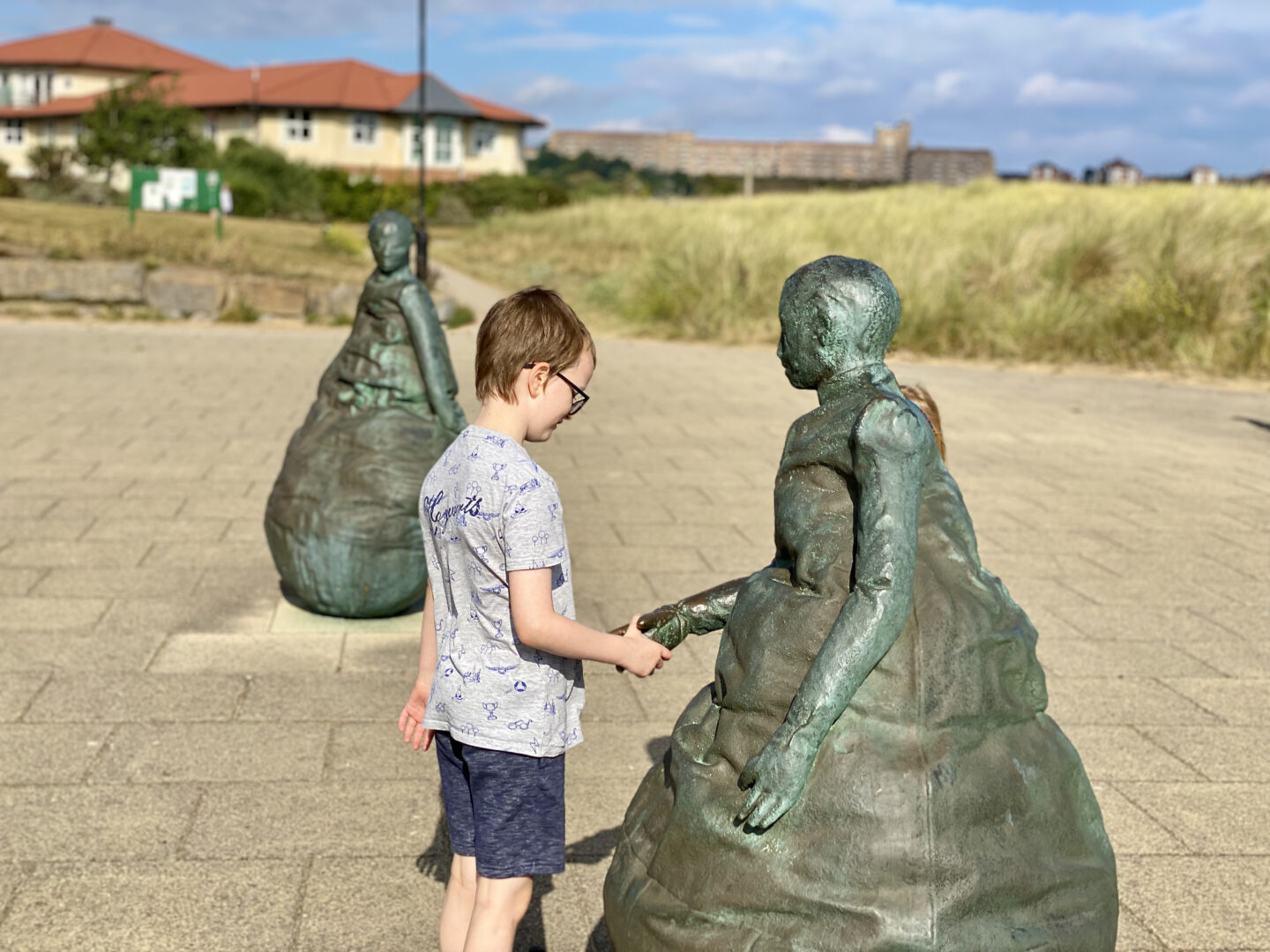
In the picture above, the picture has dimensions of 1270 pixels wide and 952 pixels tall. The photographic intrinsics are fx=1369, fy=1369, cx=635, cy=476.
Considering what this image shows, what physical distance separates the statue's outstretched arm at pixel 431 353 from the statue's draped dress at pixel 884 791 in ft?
10.8

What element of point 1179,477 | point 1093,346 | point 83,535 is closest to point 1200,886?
point 83,535

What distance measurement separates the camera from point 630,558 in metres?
7.03

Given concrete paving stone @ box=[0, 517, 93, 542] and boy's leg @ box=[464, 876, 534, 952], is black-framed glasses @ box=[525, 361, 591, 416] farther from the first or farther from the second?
concrete paving stone @ box=[0, 517, 93, 542]

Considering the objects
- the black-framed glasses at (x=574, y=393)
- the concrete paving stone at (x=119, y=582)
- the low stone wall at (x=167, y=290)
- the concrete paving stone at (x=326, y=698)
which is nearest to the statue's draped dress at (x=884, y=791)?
the black-framed glasses at (x=574, y=393)

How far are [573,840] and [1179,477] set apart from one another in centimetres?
715

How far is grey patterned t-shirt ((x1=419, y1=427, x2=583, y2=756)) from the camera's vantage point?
8.30 ft

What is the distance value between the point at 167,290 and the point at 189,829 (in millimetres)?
15889

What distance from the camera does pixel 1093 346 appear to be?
54.9ft

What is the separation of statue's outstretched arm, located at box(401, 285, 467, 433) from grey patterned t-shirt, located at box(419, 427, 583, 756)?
2823mm

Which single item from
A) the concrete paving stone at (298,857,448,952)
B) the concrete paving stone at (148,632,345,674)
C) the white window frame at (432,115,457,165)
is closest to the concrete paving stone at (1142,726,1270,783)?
the concrete paving stone at (298,857,448,952)

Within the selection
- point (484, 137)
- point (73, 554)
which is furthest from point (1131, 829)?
point (484, 137)

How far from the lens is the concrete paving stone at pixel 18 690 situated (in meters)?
4.71

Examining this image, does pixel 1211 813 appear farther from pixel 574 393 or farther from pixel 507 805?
pixel 574 393

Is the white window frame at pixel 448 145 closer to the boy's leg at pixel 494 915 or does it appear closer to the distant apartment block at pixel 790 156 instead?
the distant apartment block at pixel 790 156
